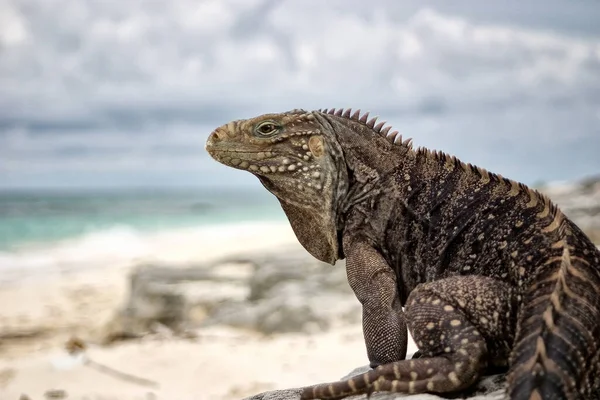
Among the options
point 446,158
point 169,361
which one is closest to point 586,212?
point 169,361

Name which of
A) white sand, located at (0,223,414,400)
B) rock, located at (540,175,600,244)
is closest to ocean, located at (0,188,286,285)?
white sand, located at (0,223,414,400)

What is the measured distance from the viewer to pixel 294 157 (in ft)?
15.1

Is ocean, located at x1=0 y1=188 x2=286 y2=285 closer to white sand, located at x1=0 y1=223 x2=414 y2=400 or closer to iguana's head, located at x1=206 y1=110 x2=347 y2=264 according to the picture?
white sand, located at x1=0 y1=223 x2=414 y2=400

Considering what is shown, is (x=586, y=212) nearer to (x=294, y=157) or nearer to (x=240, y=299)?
(x=240, y=299)

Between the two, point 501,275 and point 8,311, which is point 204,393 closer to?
point 501,275

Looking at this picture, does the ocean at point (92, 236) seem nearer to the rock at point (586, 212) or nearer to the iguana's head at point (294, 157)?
the rock at point (586, 212)

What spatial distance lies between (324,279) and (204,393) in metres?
5.20

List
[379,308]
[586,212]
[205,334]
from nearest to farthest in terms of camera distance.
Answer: [379,308] → [205,334] → [586,212]

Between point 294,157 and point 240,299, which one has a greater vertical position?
point 240,299

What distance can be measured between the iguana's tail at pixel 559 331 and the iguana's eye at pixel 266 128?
5.85ft

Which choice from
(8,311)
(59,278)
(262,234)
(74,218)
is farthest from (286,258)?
(74,218)

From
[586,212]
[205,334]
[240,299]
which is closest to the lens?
[205,334]

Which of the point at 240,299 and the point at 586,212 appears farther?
the point at 586,212

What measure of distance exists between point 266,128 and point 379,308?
131 cm
